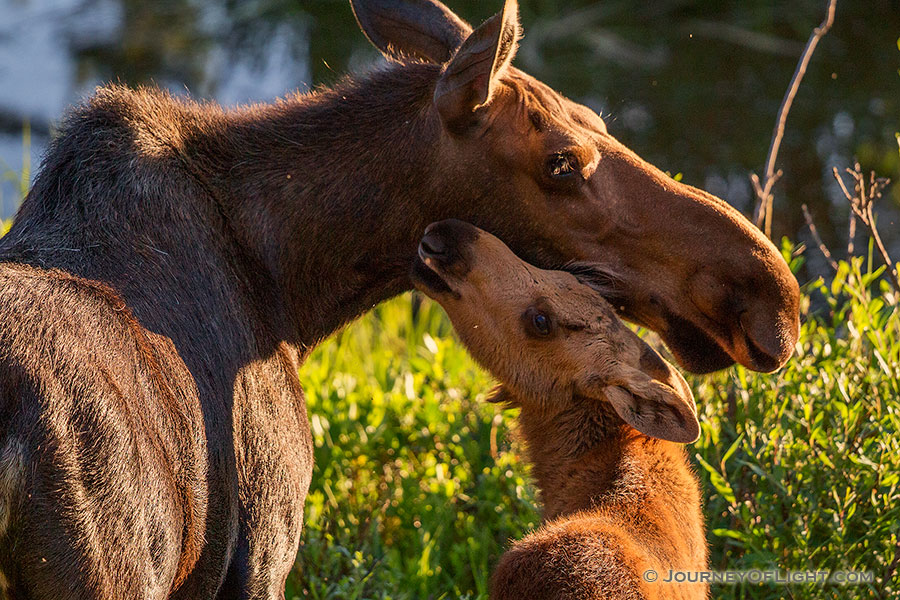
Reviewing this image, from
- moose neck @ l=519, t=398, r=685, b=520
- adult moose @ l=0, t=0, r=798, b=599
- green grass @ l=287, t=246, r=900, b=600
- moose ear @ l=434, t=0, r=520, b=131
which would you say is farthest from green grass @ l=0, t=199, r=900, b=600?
moose ear @ l=434, t=0, r=520, b=131

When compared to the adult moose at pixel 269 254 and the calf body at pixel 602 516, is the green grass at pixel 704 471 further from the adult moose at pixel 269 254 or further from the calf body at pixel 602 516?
the adult moose at pixel 269 254

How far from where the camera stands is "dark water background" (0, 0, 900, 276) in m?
9.59

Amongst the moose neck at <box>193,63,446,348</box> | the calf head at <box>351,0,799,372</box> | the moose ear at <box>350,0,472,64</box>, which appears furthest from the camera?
the moose ear at <box>350,0,472,64</box>

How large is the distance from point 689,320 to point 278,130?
4.58 feet

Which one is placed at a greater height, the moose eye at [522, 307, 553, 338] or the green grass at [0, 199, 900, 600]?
the moose eye at [522, 307, 553, 338]

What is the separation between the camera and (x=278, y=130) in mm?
3439

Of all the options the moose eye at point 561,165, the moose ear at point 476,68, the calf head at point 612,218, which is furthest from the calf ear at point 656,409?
the moose ear at point 476,68

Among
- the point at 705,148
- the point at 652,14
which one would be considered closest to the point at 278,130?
the point at 705,148

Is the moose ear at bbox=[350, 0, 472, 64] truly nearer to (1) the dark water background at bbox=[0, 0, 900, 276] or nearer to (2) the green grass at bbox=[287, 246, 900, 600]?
(2) the green grass at bbox=[287, 246, 900, 600]

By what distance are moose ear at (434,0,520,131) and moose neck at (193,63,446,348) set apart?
0.35 feet

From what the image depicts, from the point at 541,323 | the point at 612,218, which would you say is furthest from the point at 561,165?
the point at 541,323

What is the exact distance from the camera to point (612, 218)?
3309mm

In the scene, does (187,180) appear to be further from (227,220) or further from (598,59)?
(598,59)

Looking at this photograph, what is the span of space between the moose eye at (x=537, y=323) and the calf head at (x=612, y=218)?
203 millimetres
